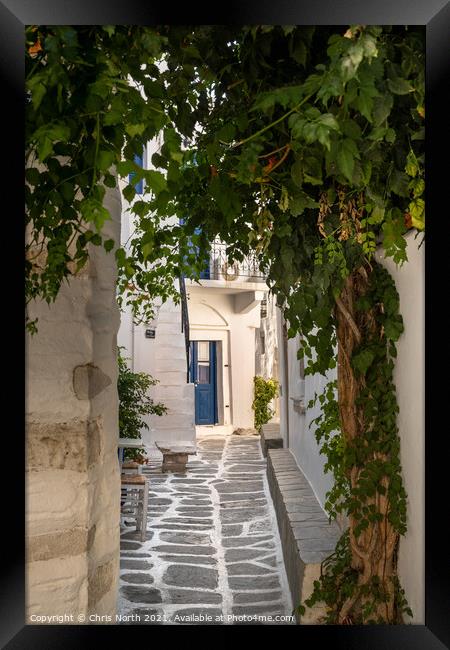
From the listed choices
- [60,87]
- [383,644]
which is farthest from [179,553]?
[60,87]

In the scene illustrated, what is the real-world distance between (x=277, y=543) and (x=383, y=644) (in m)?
3.29

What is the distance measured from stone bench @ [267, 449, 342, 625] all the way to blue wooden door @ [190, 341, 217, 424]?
302 inches

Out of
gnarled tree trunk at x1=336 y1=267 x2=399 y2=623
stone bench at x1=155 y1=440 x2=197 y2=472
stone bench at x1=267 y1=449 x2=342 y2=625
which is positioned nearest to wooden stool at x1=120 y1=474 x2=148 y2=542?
stone bench at x1=267 y1=449 x2=342 y2=625

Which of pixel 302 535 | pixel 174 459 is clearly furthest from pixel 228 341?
pixel 302 535

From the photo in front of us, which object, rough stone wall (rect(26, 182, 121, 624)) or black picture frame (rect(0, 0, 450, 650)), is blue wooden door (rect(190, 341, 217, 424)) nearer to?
rough stone wall (rect(26, 182, 121, 624))

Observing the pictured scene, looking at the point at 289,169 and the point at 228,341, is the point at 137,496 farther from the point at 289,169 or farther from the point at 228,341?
the point at 228,341

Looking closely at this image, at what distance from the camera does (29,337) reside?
4.69ft

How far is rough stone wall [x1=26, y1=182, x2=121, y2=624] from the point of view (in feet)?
4.75

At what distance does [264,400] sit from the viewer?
11.1 m

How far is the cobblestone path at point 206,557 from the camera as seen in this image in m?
3.35
